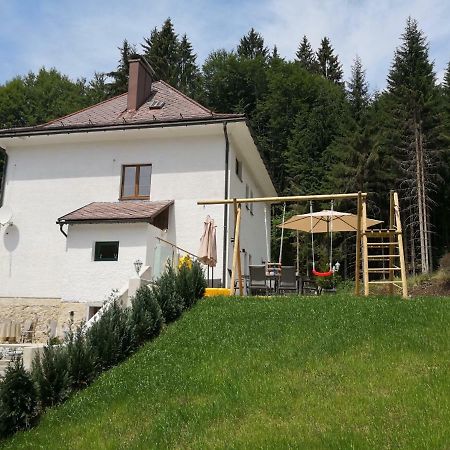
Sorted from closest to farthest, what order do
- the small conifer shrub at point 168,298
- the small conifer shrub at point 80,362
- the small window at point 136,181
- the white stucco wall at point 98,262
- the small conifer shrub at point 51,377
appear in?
the small conifer shrub at point 51,377 < the small conifer shrub at point 80,362 < the small conifer shrub at point 168,298 < the white stucco wall at point 98,262 < the small window at point 136,181

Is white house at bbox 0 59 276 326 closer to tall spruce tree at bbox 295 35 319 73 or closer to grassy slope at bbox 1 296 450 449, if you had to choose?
grassy slope at bbox 1 296 450 449

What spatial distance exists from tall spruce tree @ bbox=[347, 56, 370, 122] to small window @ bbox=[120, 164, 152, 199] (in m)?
17.7

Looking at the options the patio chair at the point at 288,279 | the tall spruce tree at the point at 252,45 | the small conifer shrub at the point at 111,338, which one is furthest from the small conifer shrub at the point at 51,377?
the tall spruce tree at the point at 252,45

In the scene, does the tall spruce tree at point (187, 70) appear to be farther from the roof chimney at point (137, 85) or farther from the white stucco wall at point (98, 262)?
the white stucco wall at point (98, 262)

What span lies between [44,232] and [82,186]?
6.79 ft

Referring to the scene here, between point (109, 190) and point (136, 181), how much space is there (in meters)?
1.00

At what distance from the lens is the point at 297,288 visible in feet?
50.1

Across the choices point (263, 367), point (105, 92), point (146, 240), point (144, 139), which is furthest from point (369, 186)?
point (263, 367)

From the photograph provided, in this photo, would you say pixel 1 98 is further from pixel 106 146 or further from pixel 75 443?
pixel 75 443

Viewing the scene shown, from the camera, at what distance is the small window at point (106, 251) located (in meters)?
16.1

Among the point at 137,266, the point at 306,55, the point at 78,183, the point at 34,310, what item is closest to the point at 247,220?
the point at 78,183

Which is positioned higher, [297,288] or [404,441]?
[297,288]

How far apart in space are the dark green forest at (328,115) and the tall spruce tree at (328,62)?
12.0 metres

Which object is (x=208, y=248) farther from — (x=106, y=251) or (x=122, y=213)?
(x=106, y=251)
